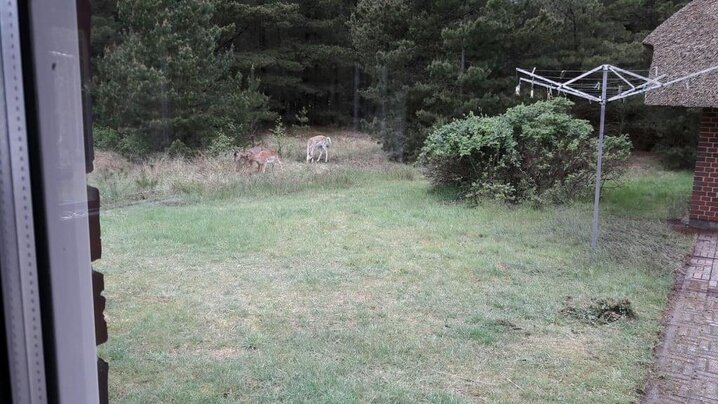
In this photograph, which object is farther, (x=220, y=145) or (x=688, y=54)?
(x=220, y=145)

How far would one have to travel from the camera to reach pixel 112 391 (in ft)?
9.49

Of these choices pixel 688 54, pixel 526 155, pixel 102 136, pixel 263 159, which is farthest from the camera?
pixel 263 159

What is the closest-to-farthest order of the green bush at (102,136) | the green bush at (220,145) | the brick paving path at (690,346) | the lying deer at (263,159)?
the green bush at (102,136), the brick paving path at (690,346), the lying deer at (263,159), the green bush at (220,145)

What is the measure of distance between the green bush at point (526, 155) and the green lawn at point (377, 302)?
0.67m

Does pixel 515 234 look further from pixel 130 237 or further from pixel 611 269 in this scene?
pixel 130 237

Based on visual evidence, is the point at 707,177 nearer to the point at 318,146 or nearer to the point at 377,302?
the point at 377,302

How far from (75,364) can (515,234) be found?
6367 millimetres

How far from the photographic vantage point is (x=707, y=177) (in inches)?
305

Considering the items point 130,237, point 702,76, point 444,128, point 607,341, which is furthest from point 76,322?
point 444,128

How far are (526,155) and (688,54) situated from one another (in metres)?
2.48

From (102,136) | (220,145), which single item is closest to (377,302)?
(102,136)

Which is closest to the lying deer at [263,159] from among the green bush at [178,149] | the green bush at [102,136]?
the green bush at [178,149]

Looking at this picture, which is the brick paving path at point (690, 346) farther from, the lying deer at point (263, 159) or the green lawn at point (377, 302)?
the lying deer at point (263, 159)

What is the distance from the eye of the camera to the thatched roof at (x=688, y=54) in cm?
720
